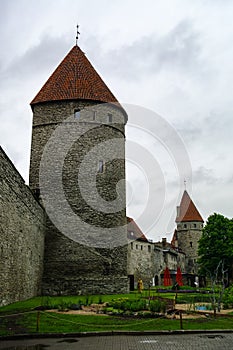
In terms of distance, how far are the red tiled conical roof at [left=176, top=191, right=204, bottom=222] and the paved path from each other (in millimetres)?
53197

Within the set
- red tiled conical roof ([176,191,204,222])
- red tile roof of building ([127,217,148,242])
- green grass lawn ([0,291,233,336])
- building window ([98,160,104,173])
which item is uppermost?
red tiled conical roof ([176,191,204,222])

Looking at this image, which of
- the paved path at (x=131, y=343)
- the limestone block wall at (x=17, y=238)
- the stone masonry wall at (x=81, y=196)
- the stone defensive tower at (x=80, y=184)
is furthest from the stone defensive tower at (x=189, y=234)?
the paved path at (x=131, y=343)

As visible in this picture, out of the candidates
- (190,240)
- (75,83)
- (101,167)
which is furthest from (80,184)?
(190,240)

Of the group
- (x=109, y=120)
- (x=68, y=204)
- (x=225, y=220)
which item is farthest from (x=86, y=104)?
(x=225, y=220)

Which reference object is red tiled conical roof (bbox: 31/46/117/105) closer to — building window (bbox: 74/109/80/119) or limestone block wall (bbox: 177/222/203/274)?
building window (bbox: 74/109/80/119)

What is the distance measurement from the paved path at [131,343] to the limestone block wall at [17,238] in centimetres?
597

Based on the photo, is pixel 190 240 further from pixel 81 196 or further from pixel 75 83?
pixel 75 83

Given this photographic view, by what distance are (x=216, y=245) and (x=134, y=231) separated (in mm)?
10041

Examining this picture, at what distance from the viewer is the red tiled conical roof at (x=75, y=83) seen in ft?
79.5

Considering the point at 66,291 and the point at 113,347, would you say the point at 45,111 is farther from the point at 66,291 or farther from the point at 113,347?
the point at 113,347

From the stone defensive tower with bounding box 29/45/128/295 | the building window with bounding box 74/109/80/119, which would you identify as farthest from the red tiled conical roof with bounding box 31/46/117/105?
the building window with bounding box 74/109/80/119

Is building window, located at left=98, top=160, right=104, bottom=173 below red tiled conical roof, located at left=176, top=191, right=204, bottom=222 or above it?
below

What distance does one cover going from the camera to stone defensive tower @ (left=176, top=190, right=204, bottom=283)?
5981cm

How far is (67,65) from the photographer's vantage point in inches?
1055
